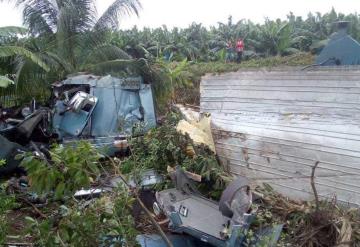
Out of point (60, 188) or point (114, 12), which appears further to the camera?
point (114, 12)

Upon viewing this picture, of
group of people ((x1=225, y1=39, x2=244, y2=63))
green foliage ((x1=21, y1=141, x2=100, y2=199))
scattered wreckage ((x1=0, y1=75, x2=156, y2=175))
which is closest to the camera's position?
green foliage ((x1=21, y1=141, x2=100, y2=199))

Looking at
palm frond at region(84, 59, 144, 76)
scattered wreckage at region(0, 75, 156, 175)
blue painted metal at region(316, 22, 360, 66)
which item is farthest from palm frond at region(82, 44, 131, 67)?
blue painted metal at region(316, 22, 360, 66)

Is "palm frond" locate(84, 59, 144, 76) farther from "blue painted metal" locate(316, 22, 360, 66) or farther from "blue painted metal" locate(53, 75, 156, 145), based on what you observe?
"blue painted metal" locate(316, 22, 360, 66)

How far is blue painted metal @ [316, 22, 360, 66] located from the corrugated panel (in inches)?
57.1

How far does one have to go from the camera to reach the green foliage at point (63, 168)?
9.84 feet

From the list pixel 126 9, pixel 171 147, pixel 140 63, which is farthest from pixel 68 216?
pixel 126 9

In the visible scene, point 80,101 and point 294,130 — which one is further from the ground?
point 294,130

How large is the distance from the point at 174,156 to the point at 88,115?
10.6 ft

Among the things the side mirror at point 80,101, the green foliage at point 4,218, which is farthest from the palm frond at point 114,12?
the green foliage at point 4,218

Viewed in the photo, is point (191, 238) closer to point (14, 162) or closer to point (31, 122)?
point (14, 162)

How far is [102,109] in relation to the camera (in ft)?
29.3

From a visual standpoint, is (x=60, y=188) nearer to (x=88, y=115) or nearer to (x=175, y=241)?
(x=175, y=241)

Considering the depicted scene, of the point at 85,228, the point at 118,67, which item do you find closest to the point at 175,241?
the point at 85,228

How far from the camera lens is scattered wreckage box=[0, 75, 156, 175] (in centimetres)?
837
